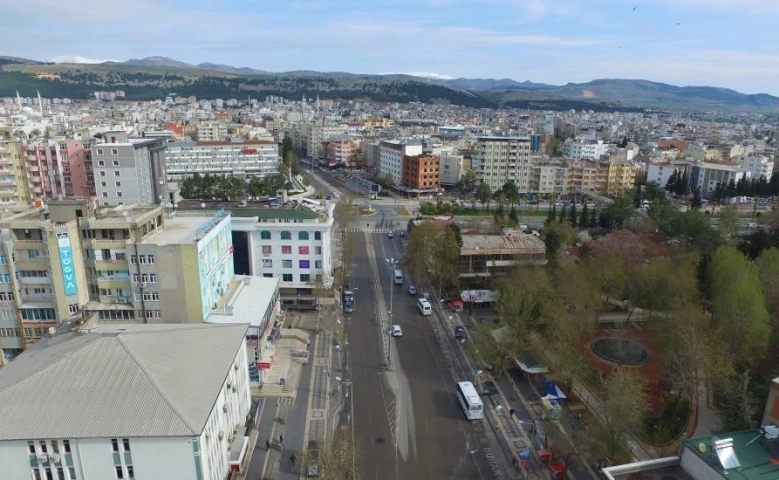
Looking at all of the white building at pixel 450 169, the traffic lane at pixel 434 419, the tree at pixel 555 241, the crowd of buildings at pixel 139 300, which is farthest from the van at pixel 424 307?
the white building at pixel 450 169

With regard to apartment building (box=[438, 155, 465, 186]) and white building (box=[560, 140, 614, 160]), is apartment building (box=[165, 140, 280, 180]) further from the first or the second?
white building (box=[560, 140, 614, 160])

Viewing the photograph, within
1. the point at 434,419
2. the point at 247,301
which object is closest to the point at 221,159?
the point at 247,301

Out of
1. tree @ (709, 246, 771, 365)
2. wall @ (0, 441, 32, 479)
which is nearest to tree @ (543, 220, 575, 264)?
tree @ (709, 246, 771, 365)

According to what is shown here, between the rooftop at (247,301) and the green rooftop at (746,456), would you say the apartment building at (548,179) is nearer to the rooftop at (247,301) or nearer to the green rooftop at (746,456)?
the rooftop at (247,301)


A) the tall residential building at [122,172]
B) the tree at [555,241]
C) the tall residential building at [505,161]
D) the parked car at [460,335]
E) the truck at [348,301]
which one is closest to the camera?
the parked car at [460,335]

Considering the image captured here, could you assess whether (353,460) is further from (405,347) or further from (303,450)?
(405,347)

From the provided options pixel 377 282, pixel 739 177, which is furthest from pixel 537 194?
pixel 377 282
